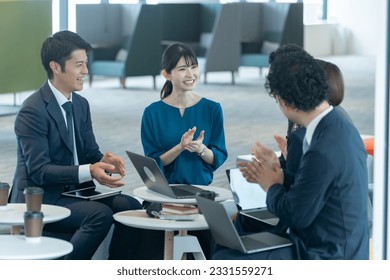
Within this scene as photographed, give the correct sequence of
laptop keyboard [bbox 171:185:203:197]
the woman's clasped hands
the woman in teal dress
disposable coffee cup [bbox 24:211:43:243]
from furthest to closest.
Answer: the woman in teal dress
the woman's clasped hands
laptop keyboard [bbox 171:185:203:197]
disposable coffee cup [bbox 24:211:43:243]

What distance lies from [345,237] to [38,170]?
150 cm

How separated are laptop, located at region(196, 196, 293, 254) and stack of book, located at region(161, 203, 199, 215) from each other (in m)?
0.30

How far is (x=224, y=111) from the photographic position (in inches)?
411

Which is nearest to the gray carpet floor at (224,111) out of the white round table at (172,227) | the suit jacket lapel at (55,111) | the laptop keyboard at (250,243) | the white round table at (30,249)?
the suit jacket lapel at (55,111)

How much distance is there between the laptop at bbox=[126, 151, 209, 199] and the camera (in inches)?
143

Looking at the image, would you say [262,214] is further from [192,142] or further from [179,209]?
[192,142]

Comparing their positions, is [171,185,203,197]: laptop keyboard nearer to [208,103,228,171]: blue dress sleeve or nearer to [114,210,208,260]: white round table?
[114,210,208,260]: white round table

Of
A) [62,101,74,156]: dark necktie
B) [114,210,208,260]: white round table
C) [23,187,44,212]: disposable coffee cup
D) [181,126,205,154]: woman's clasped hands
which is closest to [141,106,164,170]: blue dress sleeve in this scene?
[181,126,205,154]: woman's clasped hands

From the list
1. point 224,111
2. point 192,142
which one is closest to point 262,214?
point 192,142

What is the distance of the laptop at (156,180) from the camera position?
3.64m

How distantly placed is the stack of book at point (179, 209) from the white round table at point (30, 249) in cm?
58

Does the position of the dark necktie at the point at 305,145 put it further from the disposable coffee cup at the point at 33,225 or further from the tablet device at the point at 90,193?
the tablet device at the point at 90,193

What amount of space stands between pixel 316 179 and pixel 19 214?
45.3 inches

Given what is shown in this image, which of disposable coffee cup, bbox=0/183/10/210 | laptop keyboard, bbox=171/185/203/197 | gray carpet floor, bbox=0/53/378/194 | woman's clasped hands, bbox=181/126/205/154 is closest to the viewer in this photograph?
disposable coffee cup, bbox=0/183/10/210
